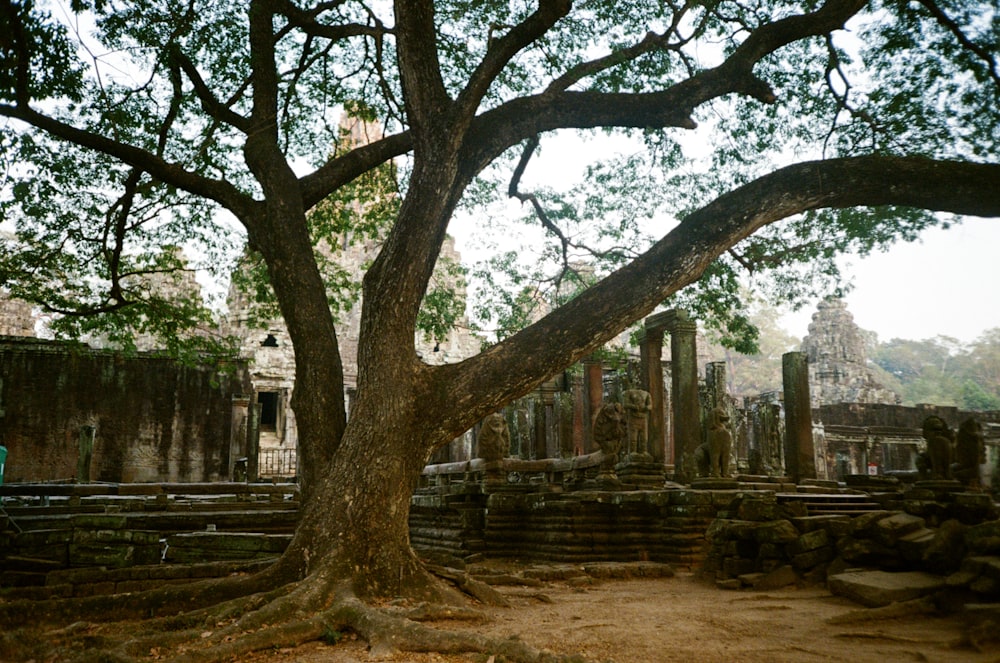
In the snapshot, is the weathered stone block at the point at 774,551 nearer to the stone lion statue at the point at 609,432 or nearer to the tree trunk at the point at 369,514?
the tree trunk at the point at 369,514

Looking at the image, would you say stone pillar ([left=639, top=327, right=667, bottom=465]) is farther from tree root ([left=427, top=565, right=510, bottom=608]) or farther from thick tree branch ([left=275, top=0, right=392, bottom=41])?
tree root ([left=427, top=565, right=510, bottom=608])

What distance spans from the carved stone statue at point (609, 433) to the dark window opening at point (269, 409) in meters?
21.6

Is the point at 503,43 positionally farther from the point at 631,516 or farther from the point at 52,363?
the point at 52,363

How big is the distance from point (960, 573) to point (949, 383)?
46011 millimetres

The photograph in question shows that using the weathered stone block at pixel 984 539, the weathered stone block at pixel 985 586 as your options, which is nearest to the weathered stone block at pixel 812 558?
the weathered stone block at pixel 984 539

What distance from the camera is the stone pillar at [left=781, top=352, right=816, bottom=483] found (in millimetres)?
12734

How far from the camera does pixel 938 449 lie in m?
10.3

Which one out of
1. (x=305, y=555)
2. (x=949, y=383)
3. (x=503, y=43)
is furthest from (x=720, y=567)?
(x=949, y=383)

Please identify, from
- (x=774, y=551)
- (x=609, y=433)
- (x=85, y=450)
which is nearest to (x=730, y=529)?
(x=774, y=551)

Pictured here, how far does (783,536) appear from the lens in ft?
22.2

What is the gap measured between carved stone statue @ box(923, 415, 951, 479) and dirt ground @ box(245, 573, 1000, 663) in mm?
5293

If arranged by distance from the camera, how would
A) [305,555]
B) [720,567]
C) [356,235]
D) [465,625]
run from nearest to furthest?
[465,625]
[305,555]
[720,567]
[356,235]

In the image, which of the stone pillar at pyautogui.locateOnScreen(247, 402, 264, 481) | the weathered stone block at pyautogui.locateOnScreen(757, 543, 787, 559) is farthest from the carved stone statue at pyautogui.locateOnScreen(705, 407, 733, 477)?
the stone pillar at pyautogui.locateOnScreen(247, 402, 264, 481)

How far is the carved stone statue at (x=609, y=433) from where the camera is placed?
10328 millimetres
